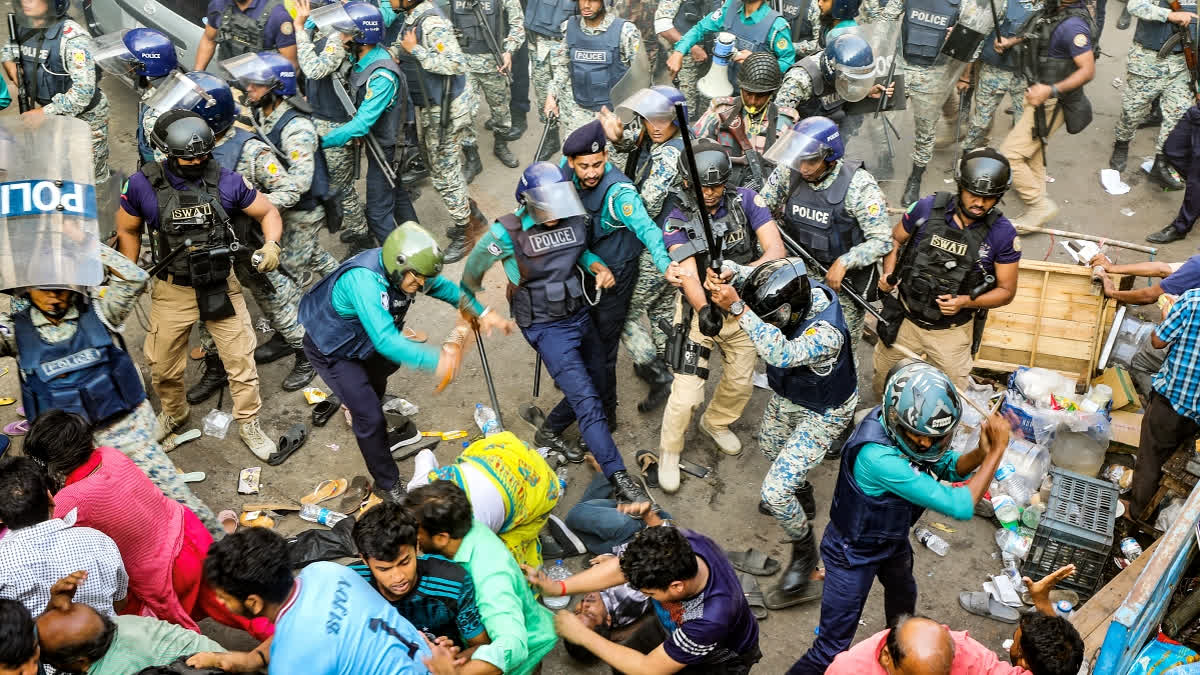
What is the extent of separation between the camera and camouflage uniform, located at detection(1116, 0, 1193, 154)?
7.62m

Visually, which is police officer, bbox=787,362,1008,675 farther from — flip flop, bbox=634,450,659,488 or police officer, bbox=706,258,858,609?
flip flop, bbox=634,450,659,488

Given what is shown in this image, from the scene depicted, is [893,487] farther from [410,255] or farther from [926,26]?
[926,26]

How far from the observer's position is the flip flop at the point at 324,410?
19.5ft

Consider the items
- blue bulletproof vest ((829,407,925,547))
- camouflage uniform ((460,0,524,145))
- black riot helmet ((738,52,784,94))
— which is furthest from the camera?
camouflage uniform ((460,0,524,145))

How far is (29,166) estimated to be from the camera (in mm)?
4363

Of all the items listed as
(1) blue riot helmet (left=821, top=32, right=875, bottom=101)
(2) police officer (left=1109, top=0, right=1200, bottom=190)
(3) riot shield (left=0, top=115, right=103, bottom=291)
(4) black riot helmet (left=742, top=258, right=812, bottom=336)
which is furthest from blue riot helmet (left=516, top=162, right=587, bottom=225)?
(2) police officer (left=1109, top=0, right=1200, bottom=190)

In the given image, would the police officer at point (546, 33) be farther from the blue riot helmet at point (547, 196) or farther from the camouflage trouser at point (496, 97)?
the blue riot helmet at point (547, 196)

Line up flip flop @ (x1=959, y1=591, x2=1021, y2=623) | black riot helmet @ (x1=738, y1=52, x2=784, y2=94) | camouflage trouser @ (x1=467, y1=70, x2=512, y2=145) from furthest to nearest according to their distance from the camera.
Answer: camouflage trouser @ (x1=467, y1=70, x2=512, y2=145), black riot helmet @ (x1=738, y1=52, x2=784, y2=94), flip flop @ (x1=959, y1=591, x2=1021, y2=623)

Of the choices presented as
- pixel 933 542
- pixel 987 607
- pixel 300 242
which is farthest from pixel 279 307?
pixel 987 607

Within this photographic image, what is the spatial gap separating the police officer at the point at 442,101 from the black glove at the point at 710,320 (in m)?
2.92

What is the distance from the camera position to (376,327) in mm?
4672

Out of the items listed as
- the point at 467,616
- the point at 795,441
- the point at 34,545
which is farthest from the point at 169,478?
the point at 795,441

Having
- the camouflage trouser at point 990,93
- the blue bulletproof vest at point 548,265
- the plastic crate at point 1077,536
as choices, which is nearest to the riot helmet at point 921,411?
the plastic crate at point 1077,536

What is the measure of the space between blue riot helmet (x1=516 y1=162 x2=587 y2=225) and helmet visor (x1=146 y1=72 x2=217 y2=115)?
202 cm
